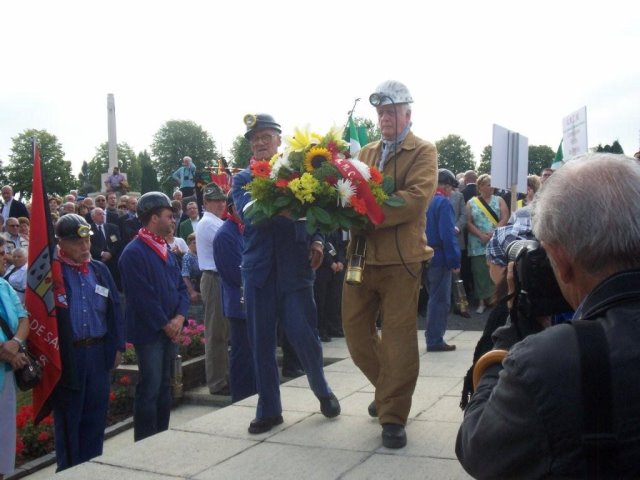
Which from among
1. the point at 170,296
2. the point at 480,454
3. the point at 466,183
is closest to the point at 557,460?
the point at 480,454

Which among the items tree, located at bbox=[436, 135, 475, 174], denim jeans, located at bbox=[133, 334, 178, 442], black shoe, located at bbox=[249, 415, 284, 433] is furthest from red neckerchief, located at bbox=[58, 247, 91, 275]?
tree, located at bbox=[436, 135, 475, 174]

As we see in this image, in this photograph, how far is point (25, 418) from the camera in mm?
6707

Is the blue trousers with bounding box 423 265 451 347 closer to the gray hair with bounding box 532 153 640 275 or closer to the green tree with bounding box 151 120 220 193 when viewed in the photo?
the gray hair with bounding box 532 153 640 275

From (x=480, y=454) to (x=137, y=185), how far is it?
82317mm

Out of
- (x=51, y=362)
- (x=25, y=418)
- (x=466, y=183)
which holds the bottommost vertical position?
(x=25, y=418)

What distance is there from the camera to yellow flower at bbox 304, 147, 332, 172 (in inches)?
180

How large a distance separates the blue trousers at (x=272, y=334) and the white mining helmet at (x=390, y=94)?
1392 millimetres

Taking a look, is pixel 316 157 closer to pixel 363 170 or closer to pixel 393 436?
pixel 363 170

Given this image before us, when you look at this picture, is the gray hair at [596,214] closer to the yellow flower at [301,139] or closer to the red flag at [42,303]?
the yellow flower at [301,139]

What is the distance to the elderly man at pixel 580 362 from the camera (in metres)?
1.42

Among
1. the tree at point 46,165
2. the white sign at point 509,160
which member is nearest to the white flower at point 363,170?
the white sign at point 509,160

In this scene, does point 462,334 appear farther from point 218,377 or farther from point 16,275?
point 16,275

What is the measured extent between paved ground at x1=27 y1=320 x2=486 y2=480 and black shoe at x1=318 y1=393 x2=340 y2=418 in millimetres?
51

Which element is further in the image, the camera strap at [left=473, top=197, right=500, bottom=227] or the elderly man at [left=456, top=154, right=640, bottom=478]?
the camera strap at [left=473, top=197, right=500, bottom=227]
